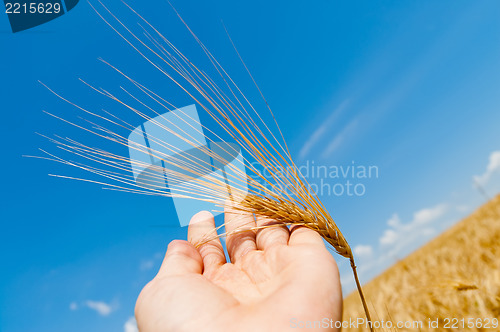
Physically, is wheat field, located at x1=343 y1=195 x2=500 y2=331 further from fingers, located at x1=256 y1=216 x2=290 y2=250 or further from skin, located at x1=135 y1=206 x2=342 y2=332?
fingers, located at x1=256 y1=216 x2=290 y2=250

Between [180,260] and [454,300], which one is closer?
[180,260]

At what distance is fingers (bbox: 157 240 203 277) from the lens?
69.7 inches

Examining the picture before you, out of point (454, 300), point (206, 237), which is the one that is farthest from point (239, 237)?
point (454, 300)

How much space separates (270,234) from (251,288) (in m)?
0.36

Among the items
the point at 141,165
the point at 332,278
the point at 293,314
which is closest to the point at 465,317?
the point at 332,278

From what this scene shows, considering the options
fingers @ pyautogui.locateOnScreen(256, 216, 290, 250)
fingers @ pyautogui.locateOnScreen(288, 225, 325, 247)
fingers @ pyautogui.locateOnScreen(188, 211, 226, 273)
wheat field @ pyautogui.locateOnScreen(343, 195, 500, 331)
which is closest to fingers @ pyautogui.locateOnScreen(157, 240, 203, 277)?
fingers @ pyautogui.locateOnScreen(188, 211, 226, 273)

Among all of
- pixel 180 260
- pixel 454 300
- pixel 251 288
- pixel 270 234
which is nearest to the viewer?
pixel 251 288

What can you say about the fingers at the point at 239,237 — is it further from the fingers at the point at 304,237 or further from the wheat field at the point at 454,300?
the wheat field at the point at 454,300

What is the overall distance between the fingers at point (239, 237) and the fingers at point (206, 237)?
0.09m

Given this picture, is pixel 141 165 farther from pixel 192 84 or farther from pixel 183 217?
pixel 183 217

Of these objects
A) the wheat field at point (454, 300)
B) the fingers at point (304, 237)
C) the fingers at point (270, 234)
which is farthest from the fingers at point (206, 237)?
the wheat field at point (454, 300)

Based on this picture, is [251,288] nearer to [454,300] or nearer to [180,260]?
[180,260]

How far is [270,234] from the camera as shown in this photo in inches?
77.8

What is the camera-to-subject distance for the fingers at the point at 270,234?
191 cm
